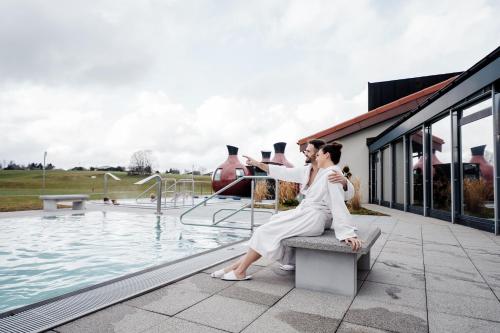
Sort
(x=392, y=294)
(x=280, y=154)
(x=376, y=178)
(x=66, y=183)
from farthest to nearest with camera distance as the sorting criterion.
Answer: (x=66, y=183) < (x=280, y=154) < (x=376, y=178) < (x=392, y=294)

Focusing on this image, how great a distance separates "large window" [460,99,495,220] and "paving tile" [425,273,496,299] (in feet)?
12.5

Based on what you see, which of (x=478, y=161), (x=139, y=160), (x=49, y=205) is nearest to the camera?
(x=478, y=161)

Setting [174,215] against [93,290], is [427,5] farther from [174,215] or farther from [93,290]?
[93,290]

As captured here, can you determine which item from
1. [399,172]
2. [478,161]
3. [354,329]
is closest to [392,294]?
[354,329]

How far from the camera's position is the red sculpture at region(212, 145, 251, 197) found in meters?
19.2

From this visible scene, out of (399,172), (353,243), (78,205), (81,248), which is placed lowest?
(81,248)

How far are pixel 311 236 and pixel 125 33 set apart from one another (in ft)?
27.7

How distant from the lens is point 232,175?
19.4 meters

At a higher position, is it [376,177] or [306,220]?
[376,177]

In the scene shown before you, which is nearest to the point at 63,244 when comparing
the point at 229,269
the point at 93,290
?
the point at 93,290

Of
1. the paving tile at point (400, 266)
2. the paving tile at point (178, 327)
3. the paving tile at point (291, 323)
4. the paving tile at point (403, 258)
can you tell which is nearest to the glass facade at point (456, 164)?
the paving tile at point (403, 258)

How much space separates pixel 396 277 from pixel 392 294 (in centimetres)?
56

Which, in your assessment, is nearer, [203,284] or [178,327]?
[178,327]

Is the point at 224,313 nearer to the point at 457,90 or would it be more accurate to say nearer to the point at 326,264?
the point at 326,264
